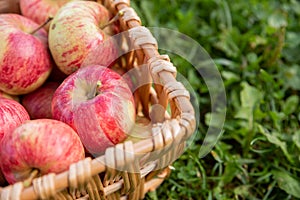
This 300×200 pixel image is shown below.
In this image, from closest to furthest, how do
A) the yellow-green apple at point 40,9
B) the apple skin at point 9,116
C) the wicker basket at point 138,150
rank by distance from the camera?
the wicker basket at point 138,150, the apple skin at point 9,116, the yellow-green apple at point 40,9

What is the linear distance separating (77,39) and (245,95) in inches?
25.5

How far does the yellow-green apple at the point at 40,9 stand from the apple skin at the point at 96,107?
0.30 meters

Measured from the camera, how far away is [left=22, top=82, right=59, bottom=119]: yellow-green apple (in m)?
1.23

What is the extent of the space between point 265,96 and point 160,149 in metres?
0.81

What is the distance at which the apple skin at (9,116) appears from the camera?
105 centimetres

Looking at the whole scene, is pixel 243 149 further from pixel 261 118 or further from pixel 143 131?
pixel 143 131

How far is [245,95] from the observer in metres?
1.59

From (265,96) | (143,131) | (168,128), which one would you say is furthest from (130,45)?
(265,96)

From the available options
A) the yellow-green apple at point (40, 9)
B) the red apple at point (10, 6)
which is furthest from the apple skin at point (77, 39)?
the red apple at point (10, 6)

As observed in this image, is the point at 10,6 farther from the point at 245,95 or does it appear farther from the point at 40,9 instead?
the point at 245,95

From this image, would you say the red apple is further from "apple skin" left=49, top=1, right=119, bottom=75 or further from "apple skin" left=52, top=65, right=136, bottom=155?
"apple skin" left=52, top=65, right=136, bottom=155

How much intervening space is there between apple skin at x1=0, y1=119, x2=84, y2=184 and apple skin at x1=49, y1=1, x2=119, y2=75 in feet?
0.85

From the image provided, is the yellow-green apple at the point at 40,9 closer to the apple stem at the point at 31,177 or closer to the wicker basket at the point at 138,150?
the wicker basket at the point at 138,150

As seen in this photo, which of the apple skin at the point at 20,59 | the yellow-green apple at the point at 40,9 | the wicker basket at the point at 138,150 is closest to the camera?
the wicker basket at the point at 138,150
